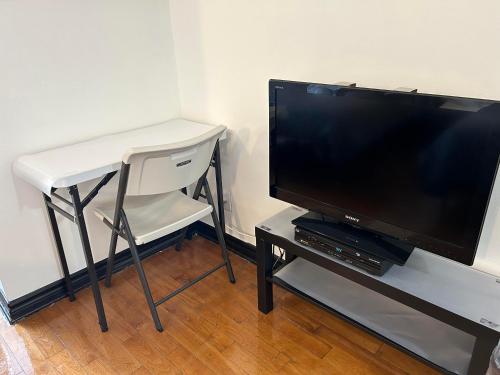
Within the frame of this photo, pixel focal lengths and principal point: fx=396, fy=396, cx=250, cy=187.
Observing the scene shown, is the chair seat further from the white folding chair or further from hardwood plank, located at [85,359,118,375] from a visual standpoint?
hardwood plank, located at [85,359,118,375]

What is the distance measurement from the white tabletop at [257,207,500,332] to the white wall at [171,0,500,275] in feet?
0.40

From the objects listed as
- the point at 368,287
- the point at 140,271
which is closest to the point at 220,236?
the point at 140,271

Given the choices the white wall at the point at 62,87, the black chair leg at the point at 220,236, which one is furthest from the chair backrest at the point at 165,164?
the white wall at the point at 62,87

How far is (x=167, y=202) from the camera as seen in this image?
2.08 m

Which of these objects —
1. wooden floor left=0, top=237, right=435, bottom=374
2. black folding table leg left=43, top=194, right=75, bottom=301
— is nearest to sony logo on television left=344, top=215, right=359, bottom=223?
wooden floor left=0, top=237, right=435, bottom=374

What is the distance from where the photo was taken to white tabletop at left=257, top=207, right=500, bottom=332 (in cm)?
128

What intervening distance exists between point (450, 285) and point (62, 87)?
1.90 meters

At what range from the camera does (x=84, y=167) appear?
1.69m

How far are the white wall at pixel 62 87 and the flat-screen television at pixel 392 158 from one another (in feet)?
3.24

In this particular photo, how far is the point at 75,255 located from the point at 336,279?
4.61 feet

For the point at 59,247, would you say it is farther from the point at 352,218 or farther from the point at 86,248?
the point at 352,218

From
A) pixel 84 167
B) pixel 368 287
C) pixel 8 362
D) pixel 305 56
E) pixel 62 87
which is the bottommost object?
pixel 8 362

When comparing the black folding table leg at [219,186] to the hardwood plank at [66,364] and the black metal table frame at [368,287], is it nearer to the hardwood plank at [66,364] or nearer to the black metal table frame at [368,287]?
the black metal table frame at [368,287]

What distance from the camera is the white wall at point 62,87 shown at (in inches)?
70.4
